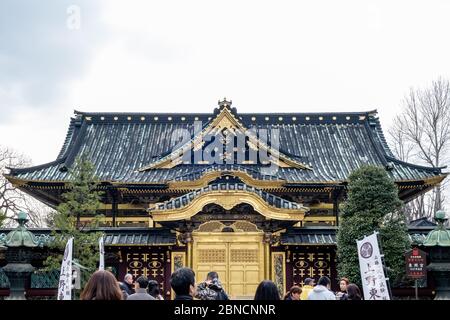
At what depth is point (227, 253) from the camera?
21234 mm

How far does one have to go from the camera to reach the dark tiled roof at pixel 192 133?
1126 inches

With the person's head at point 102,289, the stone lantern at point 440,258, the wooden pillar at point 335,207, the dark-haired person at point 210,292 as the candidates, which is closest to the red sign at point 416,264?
the stone lantern at point 440,258

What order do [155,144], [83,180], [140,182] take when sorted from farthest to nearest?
[155,144] → [140,182] → [83,180]

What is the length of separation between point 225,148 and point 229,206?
30.1 ft

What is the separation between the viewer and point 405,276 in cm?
1869

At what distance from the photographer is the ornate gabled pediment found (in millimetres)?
29422

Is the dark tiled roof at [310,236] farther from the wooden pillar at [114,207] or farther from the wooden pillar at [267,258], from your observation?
the wooden pillar at [114,207]

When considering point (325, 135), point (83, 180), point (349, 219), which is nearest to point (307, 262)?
point (349, 219)

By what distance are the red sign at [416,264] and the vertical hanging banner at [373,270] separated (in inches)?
205

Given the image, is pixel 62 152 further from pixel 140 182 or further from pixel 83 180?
pixel 83 180

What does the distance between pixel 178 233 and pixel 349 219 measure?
6.11 metres

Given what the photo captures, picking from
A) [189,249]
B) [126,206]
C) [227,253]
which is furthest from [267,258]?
[126,206]

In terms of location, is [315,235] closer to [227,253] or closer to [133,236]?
[227,253]
